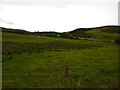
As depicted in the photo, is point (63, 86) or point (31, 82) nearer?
point (63, 86)

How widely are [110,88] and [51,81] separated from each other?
20.3ft

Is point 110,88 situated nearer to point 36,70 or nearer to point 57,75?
point 57,75

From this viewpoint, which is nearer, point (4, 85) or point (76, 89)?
point (76, 89)

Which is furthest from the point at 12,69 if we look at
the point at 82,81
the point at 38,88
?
the point at 82,81

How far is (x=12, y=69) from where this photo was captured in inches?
911

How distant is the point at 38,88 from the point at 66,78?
4.01m

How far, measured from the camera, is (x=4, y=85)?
16.9m

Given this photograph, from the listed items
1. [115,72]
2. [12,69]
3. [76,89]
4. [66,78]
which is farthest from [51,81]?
[115,72]

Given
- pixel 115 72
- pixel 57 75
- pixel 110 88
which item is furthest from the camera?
pixel 115 72

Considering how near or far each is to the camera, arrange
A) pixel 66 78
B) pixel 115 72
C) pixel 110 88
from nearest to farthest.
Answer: pixel 110 88 → pixel 66 78 → pixel 115 72

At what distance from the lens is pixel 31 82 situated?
1761 cm

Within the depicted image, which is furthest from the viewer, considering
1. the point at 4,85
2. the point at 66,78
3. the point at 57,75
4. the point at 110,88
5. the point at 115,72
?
the point at 115,72

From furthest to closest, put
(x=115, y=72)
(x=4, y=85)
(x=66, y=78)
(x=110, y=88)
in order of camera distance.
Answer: (x=115, y=72) → (x=66, y=78) → (x=4, y=85) → (x=110, y=88)

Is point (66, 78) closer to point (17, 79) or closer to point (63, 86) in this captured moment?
point (63, 86)
